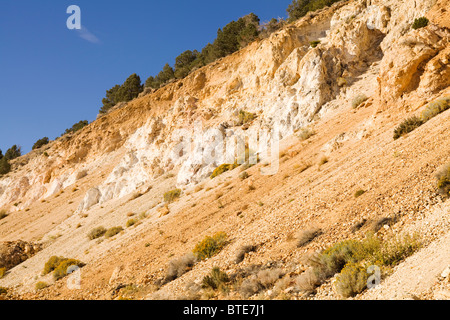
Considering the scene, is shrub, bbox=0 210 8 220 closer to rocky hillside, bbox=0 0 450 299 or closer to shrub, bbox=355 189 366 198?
rocky hillside, bbox=0 0 450 299

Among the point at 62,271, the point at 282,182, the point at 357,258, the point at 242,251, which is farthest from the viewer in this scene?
the point at 282,182

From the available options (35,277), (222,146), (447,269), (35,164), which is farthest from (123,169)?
(447,269)

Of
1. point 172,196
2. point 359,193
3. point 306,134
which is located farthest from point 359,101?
point 172,196

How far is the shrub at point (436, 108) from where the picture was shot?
39.3 ft

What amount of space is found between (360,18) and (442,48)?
46.2ft

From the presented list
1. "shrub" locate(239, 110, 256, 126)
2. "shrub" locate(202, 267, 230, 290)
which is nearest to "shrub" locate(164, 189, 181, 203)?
"shrub" locate(239, 110, 256, 126)

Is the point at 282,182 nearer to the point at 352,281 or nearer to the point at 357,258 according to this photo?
Result: the point at 357,258

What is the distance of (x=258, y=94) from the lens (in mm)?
29469

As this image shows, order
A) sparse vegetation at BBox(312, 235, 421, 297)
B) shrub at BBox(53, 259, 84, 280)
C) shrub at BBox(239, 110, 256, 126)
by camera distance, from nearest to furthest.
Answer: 1. sparse vegetation at BBox(312, 235, 421, 297)
2. shrub at BBox(53, 259, 84, 280)
3. shrub at BBox(239, 110, 256, 126)

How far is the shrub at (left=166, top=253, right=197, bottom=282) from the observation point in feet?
28.2

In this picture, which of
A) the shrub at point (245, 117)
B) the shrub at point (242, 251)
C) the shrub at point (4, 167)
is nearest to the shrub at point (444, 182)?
the shrub at point (242, 251)

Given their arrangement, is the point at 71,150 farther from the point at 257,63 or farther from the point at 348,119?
the point at 348,119

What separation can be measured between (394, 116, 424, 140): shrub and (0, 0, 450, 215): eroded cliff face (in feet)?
9.25

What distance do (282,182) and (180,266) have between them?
676 cm
